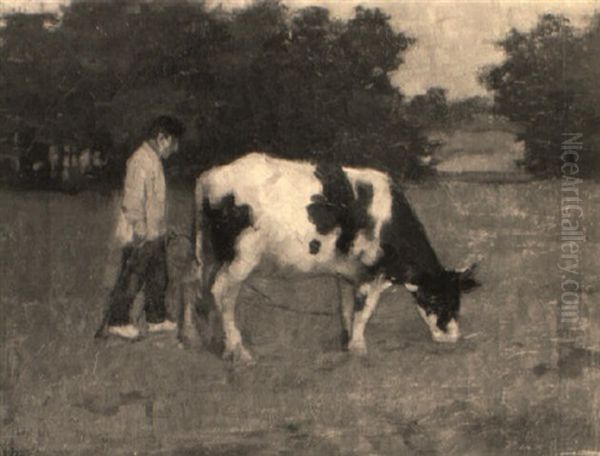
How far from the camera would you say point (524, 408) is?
4.94m

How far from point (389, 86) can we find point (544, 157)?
2.32 feet

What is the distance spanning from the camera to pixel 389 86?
4949 millimetres

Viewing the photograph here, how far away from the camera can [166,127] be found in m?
4.89

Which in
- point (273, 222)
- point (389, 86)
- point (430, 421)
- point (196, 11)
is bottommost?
point (430, 421)

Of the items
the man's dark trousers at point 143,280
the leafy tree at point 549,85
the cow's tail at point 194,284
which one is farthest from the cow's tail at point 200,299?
the leafy tree at point 549,85

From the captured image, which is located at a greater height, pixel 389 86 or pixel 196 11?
pixel 196 11

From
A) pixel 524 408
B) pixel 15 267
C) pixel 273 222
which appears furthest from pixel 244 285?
pixel 524 408

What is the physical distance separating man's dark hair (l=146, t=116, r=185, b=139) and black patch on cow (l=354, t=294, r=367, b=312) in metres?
0.97

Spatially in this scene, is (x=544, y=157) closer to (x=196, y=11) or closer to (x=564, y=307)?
(x=564, y=307)

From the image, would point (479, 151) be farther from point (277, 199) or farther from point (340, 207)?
point (277, 199)

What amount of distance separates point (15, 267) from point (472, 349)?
1875 mm

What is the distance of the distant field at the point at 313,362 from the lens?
4.82 meters

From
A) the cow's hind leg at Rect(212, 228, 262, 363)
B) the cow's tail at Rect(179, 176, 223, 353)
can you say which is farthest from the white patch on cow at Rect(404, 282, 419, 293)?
the cow's tail at Rect(179, 176, 223, 353)

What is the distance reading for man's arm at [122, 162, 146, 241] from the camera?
4859 mm
